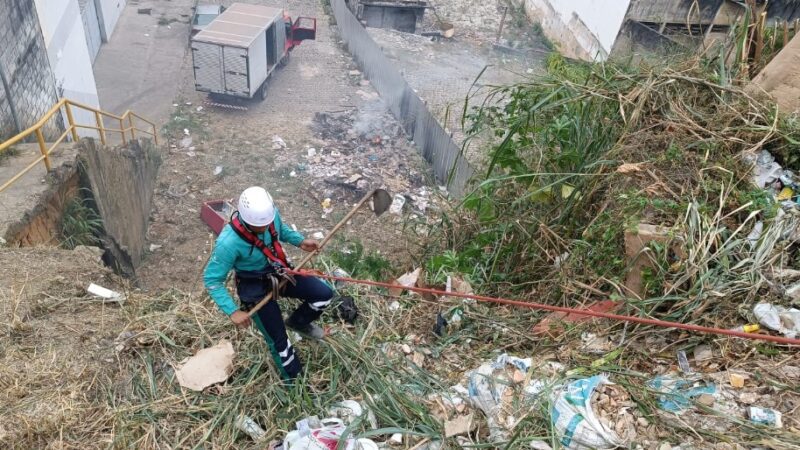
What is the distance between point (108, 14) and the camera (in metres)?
14.9

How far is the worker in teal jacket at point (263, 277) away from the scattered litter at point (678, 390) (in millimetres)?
2192

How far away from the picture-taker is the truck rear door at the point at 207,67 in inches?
457

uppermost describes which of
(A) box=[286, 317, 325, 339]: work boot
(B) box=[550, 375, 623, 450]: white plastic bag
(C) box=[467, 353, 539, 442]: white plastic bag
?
(B) box=[550, 375, 623, 450]: white plastic bag

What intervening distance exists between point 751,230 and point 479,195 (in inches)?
88.3

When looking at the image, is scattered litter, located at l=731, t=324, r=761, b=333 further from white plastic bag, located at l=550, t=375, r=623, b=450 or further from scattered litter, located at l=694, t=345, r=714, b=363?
white plastic bag, located at l=550, t=375, r=623, b=450

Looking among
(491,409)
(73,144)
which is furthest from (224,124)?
(491,409)

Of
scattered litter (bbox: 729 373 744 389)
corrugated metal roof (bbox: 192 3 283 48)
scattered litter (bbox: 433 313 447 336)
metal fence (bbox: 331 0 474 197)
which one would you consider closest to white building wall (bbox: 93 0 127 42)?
corrugated metal roof (bbox: 192 3 283 48)

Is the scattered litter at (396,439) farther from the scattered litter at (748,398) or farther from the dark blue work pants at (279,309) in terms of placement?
the scattered litter at (748,398)

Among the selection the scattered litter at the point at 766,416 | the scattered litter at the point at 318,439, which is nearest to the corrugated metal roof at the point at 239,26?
the scattered litter at the point at 318,439

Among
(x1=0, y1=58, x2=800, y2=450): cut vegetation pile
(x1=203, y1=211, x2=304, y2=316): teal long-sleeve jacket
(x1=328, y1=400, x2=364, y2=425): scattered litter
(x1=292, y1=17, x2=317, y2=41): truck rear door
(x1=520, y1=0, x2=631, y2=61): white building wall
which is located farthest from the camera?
(x1=292, y1=17, x2=317, y2=41): truck rear door

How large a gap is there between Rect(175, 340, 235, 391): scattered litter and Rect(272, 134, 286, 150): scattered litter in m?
7.88

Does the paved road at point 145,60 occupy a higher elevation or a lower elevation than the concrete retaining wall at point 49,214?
lower

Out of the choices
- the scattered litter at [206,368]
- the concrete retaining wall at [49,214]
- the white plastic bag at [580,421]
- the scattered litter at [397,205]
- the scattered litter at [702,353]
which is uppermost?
the scattered litter at [702,353]

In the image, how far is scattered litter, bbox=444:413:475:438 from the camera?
3115mm
